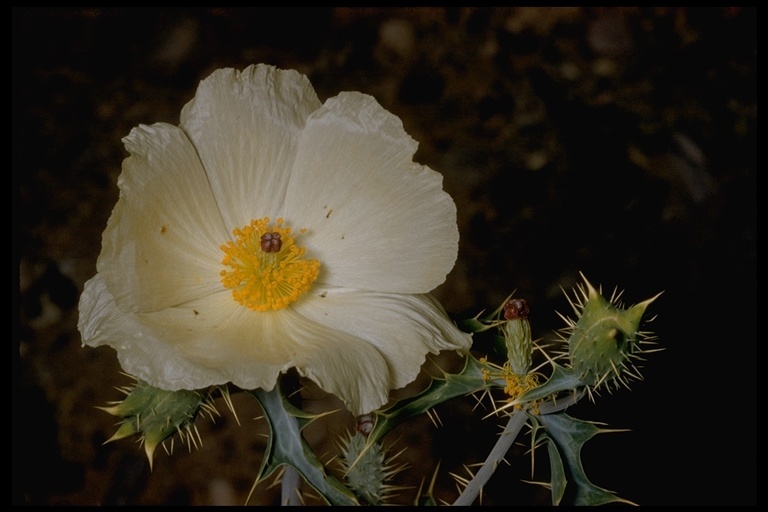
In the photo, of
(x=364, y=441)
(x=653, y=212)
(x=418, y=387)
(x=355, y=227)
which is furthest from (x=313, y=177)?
(x=653, y=212)

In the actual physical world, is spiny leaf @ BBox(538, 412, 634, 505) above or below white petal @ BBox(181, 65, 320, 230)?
below

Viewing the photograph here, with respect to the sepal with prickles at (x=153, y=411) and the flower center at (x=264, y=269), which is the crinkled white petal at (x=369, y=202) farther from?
the sepal with prickles at (x=153, y=411)

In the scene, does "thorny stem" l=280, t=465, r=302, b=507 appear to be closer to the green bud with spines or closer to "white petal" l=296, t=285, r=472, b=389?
the green bud with spines

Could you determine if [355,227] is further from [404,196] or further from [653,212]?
[653,212]

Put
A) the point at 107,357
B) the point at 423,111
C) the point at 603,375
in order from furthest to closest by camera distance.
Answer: the point at 423,111
the point at 107,357
the point at 603,375

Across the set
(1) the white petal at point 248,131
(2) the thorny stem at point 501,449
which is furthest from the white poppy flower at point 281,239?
(2) the thorny stem at point 501,449

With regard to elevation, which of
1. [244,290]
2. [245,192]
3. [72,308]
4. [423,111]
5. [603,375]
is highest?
[423,111]

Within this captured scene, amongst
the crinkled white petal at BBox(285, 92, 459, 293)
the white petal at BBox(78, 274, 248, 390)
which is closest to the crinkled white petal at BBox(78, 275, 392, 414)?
the white petal at BBox(78, 274, 248, 390)

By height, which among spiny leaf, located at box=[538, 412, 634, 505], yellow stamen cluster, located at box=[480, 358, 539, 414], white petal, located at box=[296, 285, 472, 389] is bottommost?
spiny leaf, located at box=[538, 412, 634, 505]

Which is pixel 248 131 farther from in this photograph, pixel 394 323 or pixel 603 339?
pixel 603 339
